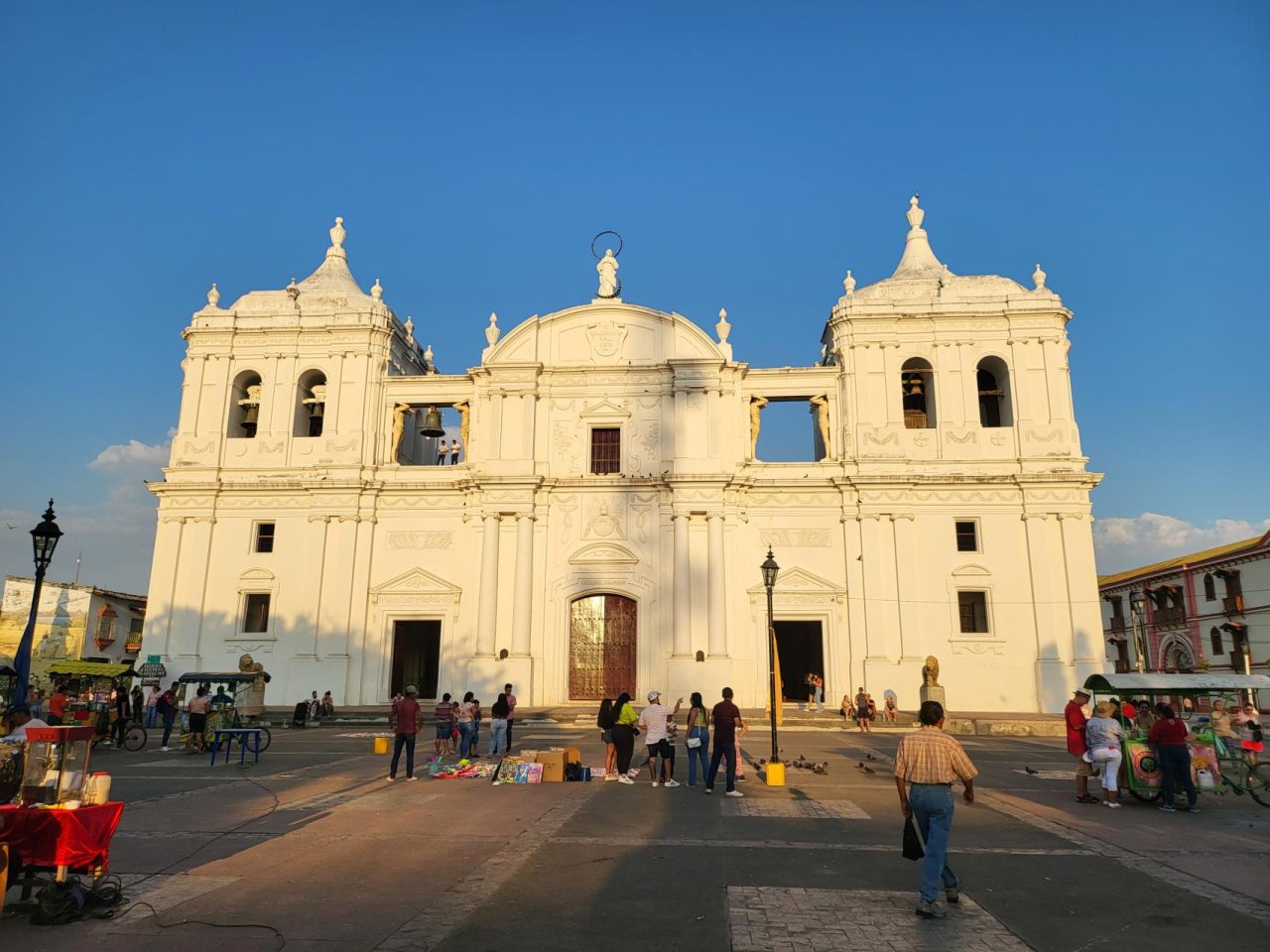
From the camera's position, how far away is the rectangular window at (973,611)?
97.1 ft

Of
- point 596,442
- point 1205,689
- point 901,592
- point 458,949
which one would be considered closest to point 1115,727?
point 1205,689

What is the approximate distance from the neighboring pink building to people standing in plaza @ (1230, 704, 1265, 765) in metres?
25.6

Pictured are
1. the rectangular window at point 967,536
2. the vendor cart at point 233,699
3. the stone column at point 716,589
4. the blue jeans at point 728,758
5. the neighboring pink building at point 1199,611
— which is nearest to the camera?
the blue jeans at point 728,758

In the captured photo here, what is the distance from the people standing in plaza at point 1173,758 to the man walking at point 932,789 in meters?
7.23

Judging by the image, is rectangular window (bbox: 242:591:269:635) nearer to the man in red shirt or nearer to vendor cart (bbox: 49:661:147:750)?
vendor cart (bbox: 49:661:147:750)

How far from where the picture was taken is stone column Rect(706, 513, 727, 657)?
94.6ft

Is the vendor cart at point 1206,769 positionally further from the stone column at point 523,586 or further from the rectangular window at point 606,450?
the rectangular window at point 606,450

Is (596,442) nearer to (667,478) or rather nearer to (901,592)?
(667,478)

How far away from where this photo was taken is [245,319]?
3394 cm

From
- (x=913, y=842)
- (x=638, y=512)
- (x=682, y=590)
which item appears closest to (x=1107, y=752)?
(x=913, y=842)

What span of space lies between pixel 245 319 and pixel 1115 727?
3275 cm

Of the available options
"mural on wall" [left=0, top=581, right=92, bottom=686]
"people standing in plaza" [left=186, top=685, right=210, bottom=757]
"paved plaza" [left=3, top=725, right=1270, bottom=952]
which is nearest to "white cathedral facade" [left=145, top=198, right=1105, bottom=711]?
"people standing in plaza" [left=186, top=685, right=210, bottom=757]

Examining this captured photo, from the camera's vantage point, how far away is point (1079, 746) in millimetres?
13484

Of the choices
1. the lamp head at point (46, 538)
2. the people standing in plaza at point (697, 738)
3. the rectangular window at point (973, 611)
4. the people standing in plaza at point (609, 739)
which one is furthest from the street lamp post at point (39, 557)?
the rectangular window at point (973, 611)
